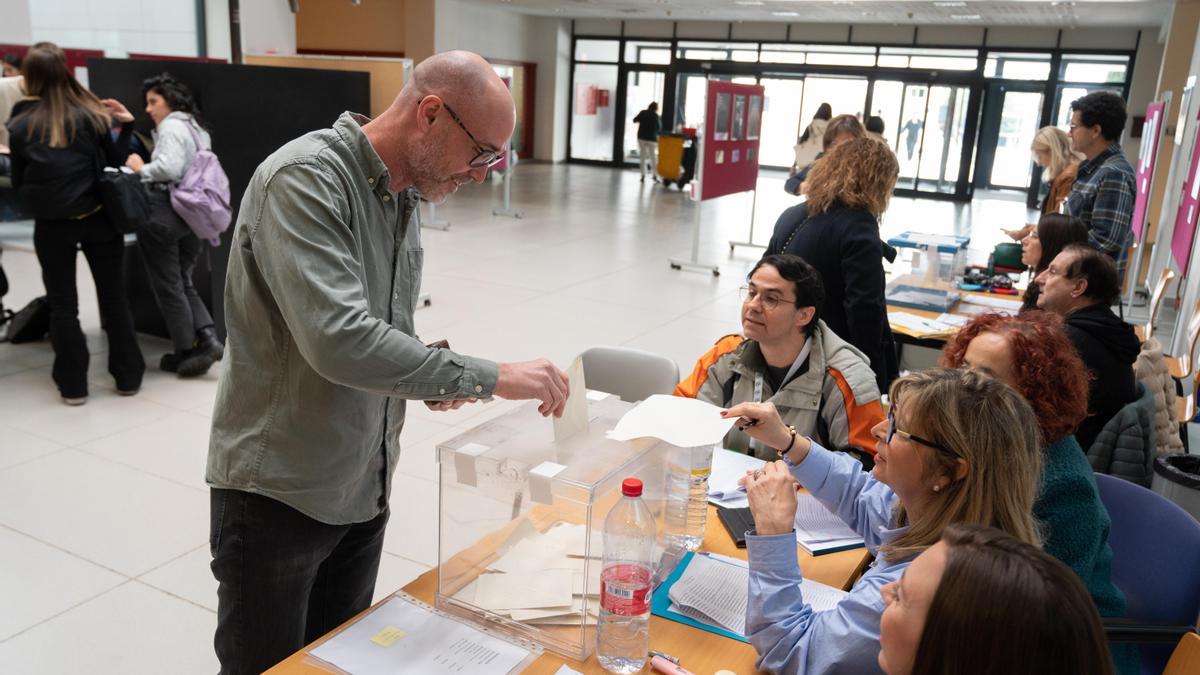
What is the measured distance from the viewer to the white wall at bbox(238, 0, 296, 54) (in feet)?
43.7

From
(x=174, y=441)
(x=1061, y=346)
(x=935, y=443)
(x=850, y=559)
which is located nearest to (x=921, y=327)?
(x=1061, y=346)

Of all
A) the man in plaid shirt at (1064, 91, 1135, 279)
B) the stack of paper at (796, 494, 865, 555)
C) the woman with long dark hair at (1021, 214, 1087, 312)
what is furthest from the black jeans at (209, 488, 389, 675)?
the man in plaid shirt at (1064, 91, 1135, 279)

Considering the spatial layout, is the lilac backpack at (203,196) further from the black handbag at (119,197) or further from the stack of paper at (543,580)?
the stack of paper at (543,580)

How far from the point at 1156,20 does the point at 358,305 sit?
17.7 metres

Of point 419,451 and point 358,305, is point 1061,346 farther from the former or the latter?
point 419,451

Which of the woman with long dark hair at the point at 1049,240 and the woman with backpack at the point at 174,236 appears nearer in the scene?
the woman with long dark hair at the point at 1049,240

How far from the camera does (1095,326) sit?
3332 mm

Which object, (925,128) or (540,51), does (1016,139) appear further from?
(540,51)

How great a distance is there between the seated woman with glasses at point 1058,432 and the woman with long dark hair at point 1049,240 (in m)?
2.04

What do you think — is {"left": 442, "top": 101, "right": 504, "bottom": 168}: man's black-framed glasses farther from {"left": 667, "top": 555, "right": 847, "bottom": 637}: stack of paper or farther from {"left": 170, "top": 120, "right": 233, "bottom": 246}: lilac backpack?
{"left": 170, "top": 120, "right": 233, "bottom": 246}: lilac backpack

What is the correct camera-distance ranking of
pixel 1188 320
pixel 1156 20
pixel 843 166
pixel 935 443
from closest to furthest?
1. pixel 935 443
2. pixel 843 166
3. pixel 1188 320
4. pixel 1156 20

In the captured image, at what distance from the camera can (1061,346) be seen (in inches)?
88.8

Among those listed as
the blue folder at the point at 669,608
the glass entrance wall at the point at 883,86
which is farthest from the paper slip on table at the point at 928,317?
the glass entrance wall at the point at 883,86

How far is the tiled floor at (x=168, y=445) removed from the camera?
3.05m
